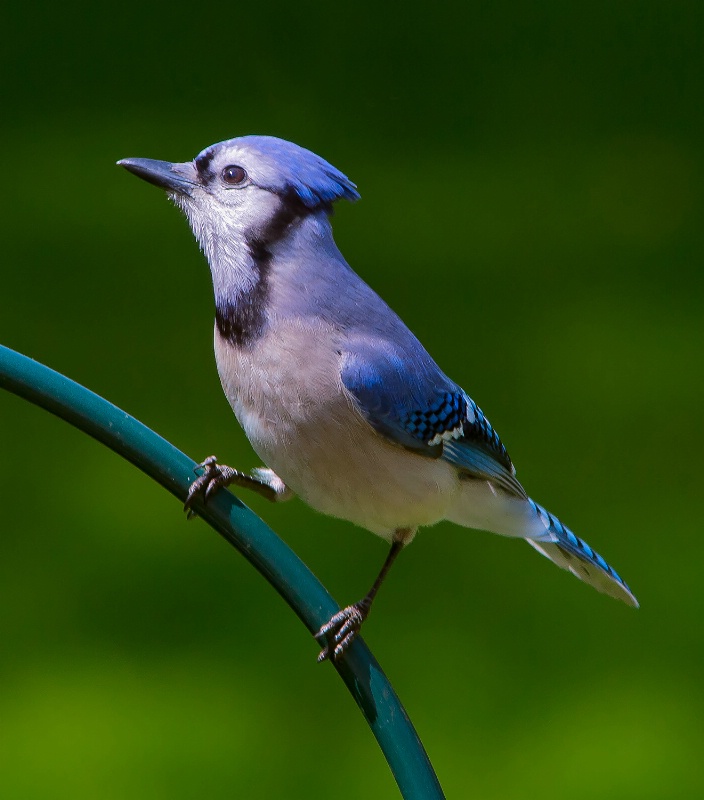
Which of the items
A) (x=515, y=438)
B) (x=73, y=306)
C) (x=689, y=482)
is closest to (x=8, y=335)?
(x=73, y=306)

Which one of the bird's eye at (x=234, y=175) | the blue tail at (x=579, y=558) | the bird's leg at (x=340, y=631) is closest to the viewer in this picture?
the bird's leg at (x=340, y=631)

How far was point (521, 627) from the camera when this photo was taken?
1.70 meters

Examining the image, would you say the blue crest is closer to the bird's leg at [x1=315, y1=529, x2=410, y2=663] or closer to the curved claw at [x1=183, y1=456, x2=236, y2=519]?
the curved claw at [x1=183, y1=456, x2=236, y2=519]

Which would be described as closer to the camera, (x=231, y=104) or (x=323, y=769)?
(x=323, y=769)

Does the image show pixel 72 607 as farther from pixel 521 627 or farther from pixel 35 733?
pixel 521 627

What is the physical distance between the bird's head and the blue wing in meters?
0.14

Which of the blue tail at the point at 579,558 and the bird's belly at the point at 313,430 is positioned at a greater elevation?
the blue tail at the point at 579,558

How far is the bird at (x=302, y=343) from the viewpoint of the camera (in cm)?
102

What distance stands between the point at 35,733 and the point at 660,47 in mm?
1300

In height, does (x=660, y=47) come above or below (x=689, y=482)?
above

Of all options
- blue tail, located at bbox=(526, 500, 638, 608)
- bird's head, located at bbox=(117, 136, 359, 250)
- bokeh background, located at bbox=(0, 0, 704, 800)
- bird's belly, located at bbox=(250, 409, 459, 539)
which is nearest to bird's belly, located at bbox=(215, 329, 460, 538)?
bird's belly, located at bbox=(250, 409, 459, 539)

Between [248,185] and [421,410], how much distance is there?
0.26 meters

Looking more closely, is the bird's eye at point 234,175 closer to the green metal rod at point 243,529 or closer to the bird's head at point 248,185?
the bird's head at point 248,185

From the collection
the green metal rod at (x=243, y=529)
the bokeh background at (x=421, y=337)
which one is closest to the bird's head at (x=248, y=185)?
the green metal rod at (x=243, y=529)
